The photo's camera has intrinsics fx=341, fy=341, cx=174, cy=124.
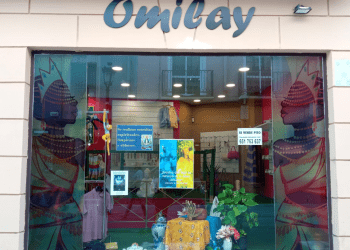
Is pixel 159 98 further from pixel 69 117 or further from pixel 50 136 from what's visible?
pixel 50 136

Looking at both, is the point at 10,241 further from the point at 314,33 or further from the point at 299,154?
the point at 314,33

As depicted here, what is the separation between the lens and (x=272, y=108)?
4691 mm

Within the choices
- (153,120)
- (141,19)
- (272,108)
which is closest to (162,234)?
(153,120)

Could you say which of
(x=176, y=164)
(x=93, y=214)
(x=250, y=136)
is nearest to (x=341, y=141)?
(x=250, y=136)

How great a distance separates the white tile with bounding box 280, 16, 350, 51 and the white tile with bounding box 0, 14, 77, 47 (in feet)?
8.47

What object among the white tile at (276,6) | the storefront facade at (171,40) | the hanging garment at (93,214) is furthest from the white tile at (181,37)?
the hanging garment at (93,214)

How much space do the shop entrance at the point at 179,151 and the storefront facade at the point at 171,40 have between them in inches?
8.9

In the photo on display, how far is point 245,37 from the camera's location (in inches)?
164

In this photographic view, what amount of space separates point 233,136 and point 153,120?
113cm

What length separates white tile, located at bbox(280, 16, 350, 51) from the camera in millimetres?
4168

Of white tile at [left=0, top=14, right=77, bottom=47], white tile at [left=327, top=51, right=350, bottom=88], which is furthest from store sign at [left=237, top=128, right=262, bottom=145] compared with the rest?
white tile at [left=0, top=14, right=77, bottom=47]

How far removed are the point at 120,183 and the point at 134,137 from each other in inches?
25.6

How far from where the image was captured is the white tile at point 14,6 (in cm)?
410

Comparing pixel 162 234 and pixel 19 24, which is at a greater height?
pixel 19 24
